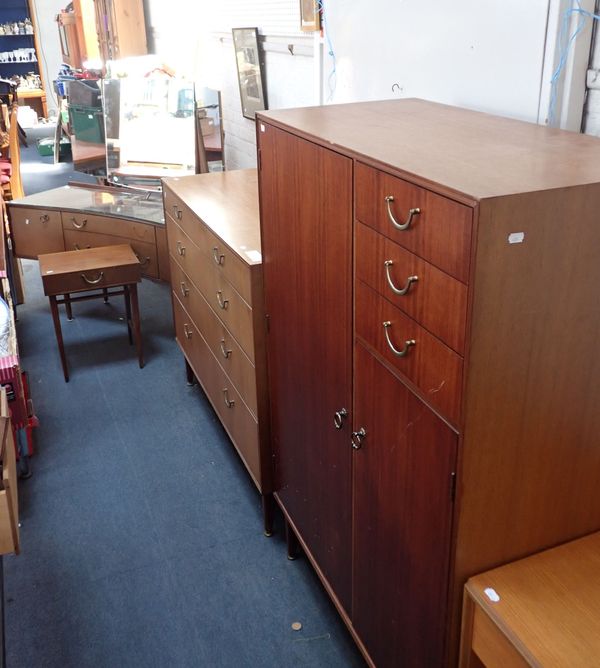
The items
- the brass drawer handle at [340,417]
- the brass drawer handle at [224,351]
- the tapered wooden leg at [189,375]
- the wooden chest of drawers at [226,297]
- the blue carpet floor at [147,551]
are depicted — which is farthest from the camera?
the tapered wooden leg at [189,375]

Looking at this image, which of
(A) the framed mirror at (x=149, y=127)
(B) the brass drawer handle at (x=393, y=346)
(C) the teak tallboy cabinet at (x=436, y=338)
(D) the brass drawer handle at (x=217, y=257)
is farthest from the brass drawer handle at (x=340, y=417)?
(A) the framed mirror at (x=149, y=127)

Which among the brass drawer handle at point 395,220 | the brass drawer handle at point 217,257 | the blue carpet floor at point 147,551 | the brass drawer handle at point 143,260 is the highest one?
the brass drawer handle at point 395,220

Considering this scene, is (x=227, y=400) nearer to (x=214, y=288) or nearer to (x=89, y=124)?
(x=214, y=288)

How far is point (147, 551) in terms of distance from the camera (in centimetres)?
267

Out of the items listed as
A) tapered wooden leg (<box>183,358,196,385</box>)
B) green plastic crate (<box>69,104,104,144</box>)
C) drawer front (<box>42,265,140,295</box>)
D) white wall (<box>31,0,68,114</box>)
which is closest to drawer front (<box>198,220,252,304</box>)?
tapered wooden leg (<box>183,358,196,385</box>)

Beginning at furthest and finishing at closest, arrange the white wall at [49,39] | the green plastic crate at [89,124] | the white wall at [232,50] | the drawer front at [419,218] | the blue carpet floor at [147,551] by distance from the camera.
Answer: the white wall at [49,39], the green plastic crate at [89,124], the white wall at [232,50], the blue carpet floor at [147,551], the drawer front at [419,218]

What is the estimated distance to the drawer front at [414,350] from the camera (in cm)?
130

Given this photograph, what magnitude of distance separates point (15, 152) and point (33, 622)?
4782mm

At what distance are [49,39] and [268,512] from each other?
10948 millimetres

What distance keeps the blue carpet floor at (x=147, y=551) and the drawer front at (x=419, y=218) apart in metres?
1.43

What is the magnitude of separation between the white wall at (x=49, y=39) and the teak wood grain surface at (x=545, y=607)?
1183 cm

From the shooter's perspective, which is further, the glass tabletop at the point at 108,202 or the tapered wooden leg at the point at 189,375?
the glass tabletop at the point at 108,202

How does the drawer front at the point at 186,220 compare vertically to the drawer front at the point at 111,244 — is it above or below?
above

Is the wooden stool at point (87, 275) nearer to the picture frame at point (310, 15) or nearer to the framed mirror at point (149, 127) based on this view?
the framed mirror at point (149, 127)
